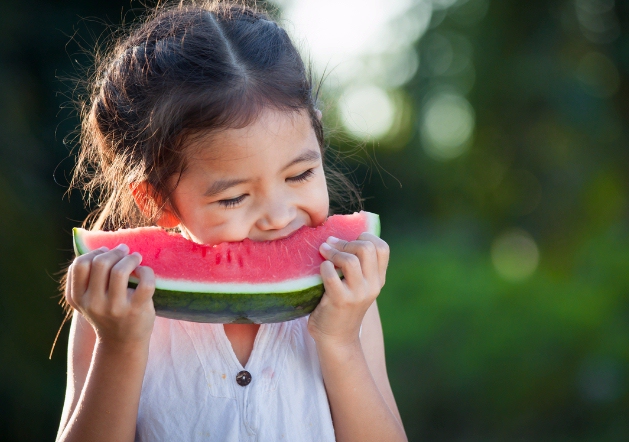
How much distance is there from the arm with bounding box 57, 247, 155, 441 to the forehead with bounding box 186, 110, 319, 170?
359 millimetres

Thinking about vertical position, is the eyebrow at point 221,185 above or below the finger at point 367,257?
above

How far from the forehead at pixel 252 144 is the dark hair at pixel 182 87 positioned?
0.09 ft

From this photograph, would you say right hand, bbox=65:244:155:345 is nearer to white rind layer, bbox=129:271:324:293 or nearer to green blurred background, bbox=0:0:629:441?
white rind layer, bbox=129:271:324:293

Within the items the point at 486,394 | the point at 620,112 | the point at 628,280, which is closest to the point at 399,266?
the point at 486,394

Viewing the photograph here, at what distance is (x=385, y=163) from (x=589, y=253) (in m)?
4.15

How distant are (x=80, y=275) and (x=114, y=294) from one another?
12 cm

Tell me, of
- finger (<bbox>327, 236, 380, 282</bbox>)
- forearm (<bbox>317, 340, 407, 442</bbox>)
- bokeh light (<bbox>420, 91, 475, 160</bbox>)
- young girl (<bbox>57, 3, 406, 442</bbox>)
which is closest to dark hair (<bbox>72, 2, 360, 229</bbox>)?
young girl (<bbox>57, 3, 406, 442</bbox>)

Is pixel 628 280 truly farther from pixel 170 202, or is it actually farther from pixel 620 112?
pixel 170 202

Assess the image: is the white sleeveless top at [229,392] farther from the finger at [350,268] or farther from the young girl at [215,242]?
the finger at [350,268]

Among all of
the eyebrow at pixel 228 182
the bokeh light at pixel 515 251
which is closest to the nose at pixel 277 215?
the eyebrow at pixel 228 182

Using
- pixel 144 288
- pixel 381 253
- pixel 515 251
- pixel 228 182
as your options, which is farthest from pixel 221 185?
pixel 515 251

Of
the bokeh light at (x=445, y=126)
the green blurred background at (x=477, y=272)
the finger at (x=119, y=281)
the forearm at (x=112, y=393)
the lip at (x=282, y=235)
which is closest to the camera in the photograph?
the finger at (x=119, y=281)

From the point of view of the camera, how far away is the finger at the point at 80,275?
1622 mm

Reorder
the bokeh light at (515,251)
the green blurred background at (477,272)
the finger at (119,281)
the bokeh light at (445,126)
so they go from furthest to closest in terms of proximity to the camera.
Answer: the bokeh light at (445,126) → the bokeh light at (515,251) → the green blurred background at (477,272) → the finger at (119,281)
